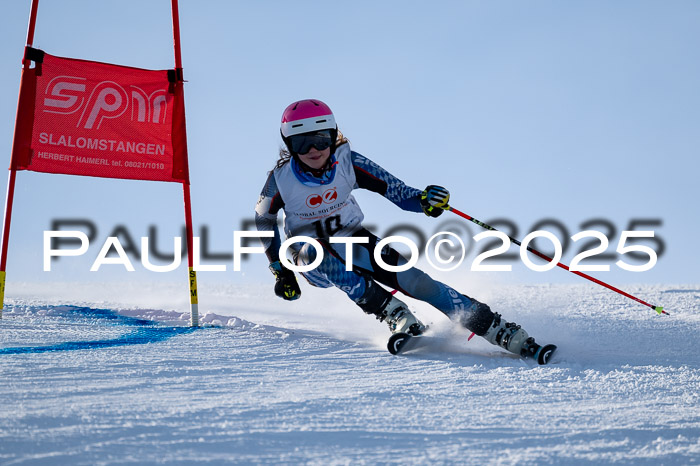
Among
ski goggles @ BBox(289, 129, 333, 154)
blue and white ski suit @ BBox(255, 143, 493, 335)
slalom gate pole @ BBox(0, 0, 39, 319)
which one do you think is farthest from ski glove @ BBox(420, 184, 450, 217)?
slalom gate pole @ BBox(0, 0, 39, 319)

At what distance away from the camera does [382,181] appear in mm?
3975

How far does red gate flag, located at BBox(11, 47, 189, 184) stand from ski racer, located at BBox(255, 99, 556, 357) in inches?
58.8

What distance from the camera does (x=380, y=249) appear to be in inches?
151

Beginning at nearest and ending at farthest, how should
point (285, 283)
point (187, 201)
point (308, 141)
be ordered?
point (308, 141), point (285, 283), point (187, 201)

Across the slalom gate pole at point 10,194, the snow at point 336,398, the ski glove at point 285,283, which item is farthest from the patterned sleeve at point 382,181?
the slalom gate pole at point 10,194

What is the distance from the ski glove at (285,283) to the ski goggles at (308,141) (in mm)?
721

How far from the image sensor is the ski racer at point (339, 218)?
3.68 m

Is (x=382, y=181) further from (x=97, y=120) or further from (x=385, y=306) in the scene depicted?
(x=97, y=120)

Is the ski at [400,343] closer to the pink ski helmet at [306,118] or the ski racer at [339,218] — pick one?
the ski racer at [339,218]

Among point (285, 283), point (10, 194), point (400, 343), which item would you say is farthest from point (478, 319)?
point (10, 194)

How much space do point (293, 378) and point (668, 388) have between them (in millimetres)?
1538

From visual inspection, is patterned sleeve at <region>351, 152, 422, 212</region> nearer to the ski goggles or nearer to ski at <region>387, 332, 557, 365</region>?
the ski goggles

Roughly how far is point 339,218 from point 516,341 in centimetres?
126

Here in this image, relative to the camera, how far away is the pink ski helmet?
374 centimetres
